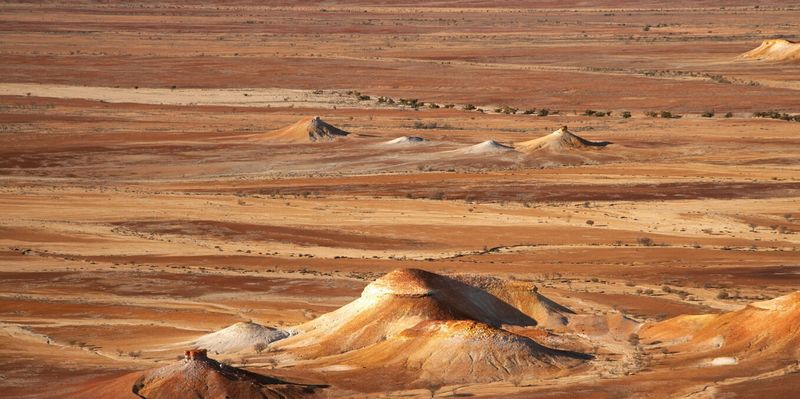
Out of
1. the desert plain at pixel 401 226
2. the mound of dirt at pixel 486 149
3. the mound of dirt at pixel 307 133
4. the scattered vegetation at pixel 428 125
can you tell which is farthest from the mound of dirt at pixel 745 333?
the scattered vegetation at pixel 428 125

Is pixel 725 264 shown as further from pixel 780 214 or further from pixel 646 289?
pixel 780 214

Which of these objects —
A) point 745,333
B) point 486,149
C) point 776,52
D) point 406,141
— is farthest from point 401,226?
point 776,52

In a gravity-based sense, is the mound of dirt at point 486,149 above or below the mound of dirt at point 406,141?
below

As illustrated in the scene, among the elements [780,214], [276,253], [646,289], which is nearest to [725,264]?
[646,289]

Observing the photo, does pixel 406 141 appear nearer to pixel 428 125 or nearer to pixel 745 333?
pixel 428 125

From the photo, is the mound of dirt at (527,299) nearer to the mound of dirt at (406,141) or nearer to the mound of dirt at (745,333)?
the mound of dirt at (745,333)

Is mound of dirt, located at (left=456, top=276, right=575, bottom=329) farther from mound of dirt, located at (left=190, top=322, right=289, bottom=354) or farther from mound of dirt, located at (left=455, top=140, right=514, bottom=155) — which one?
mound of dirt, located at (left=455, top=140, right=514, bottom=155)

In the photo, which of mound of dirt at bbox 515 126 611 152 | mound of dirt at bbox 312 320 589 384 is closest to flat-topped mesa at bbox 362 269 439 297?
mound of dirt at bbox 312 320 589 384

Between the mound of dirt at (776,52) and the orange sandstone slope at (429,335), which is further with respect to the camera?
the mound of dirt at (776,52)
